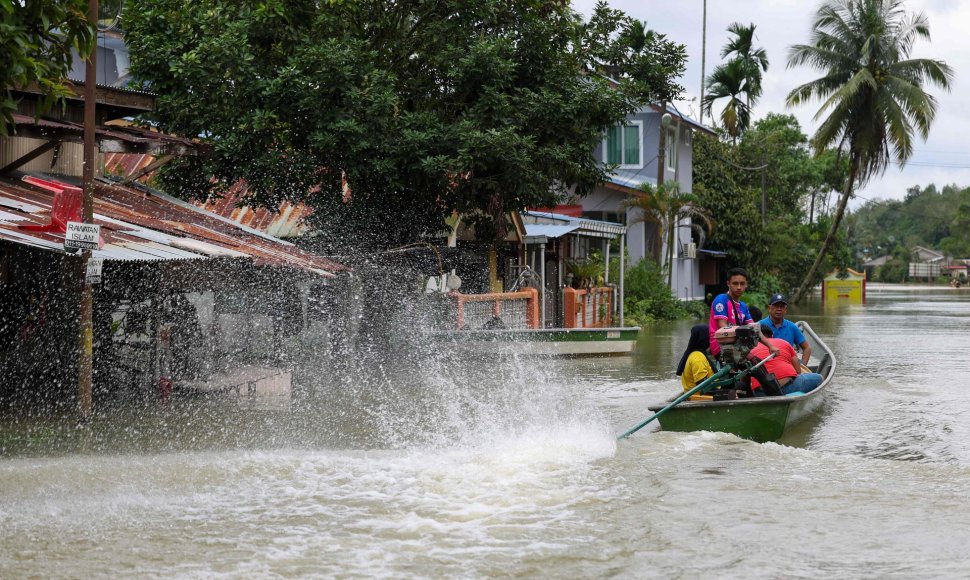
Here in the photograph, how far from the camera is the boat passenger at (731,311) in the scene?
12.4 meters

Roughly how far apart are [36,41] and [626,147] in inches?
1243

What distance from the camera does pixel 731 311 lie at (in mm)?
12414

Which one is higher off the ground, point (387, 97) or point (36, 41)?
point (387, 97)

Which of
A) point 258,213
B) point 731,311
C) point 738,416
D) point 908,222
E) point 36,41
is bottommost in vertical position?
point 738,416

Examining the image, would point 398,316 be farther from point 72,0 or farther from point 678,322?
point 678,322

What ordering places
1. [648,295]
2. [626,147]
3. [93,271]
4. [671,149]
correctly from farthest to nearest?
[671,149] < [626,147] < [648,295] < [93,271]

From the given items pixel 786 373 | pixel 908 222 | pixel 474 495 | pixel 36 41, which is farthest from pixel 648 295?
pixel 908 222

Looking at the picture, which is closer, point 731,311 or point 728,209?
point 731,311

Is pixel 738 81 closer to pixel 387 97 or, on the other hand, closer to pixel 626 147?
pixel 626 147

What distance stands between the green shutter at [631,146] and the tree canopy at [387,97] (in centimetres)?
1828

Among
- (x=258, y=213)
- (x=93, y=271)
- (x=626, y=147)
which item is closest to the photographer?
(x=93, y=271)

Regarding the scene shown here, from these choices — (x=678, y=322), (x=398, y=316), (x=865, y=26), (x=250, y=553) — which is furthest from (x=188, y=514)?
(x=865, y=26)

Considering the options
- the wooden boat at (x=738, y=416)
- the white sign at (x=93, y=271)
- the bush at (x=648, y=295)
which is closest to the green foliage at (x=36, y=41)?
the white sign at (x=93, y=271)

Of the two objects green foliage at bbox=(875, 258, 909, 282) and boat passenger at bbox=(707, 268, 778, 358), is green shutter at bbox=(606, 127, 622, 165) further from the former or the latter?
green foliage at bbox=(875, 258, 909, 282)
